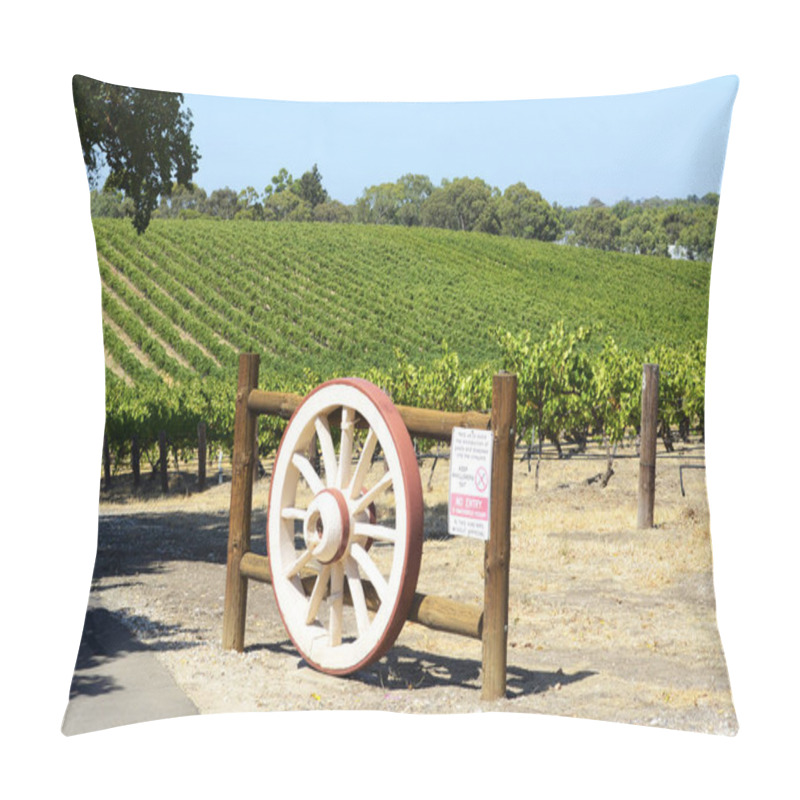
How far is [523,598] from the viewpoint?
19.2 ft

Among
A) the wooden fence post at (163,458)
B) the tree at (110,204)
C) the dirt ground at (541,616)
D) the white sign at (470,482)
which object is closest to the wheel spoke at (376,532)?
the dirt ground at (541,616)

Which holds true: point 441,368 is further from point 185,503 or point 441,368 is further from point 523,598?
point 185,503

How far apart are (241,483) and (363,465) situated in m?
0.91

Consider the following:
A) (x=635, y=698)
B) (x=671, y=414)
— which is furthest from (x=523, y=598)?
(x=671, y=414)

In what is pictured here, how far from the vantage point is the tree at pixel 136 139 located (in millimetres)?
6164

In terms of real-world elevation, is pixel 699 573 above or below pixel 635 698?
above

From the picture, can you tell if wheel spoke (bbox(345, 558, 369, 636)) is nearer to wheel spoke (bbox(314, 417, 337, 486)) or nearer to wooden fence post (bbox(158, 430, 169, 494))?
wheel spoke (bbox(314, 417, 337, 486))

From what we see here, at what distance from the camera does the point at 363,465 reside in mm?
6066

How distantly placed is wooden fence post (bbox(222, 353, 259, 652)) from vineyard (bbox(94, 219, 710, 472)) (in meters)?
0.07

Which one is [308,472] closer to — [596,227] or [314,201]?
[314,201]

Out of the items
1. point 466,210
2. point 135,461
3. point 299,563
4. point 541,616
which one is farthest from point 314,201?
point 541,616

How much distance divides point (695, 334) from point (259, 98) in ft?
8.53

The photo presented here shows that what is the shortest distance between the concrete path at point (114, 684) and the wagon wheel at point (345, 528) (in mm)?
730

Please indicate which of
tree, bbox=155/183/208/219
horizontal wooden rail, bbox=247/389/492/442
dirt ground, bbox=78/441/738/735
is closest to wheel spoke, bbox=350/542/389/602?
dirt ground, bbox=78/441/738/735
